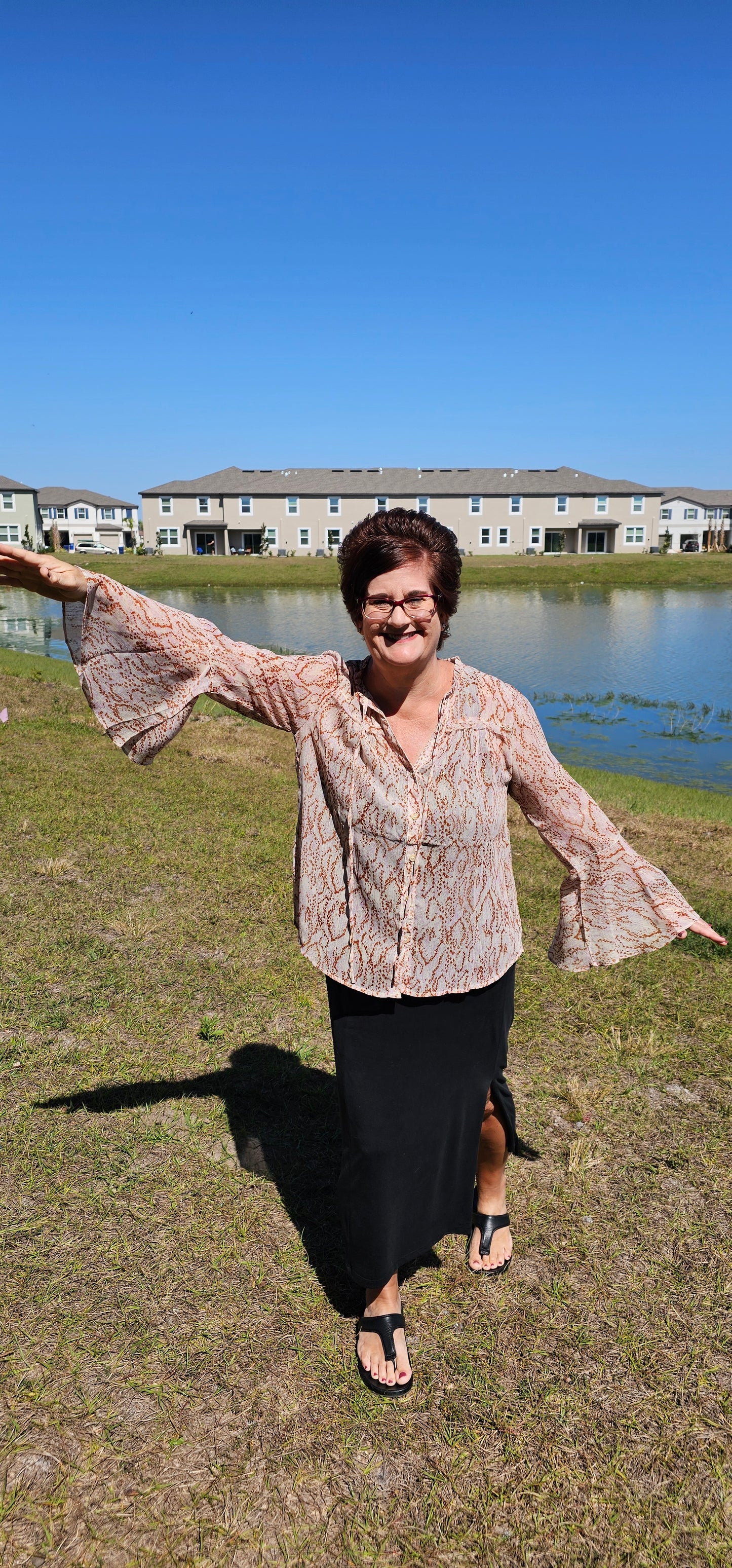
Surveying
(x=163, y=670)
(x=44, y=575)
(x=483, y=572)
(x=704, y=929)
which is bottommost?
(x=483, y=572)

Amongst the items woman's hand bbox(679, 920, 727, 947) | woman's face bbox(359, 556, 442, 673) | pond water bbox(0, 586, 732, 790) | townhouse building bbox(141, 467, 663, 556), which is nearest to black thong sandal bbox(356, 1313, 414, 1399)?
woman's hand bbox(679, 920, 727, 947)

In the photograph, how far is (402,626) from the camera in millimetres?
2494

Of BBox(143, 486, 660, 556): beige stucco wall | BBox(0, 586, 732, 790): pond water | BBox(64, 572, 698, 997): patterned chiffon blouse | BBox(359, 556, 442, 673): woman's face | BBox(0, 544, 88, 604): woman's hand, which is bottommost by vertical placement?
BBox(0, 586, 732, 790): pond water

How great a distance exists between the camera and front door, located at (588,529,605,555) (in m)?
78.2

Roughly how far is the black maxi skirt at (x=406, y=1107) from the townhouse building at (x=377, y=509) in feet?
243

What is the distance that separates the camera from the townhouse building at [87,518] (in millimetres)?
86438

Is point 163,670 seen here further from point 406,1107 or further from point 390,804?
point 406,1107

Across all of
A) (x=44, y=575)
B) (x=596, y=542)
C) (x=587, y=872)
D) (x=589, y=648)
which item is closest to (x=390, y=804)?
(x=587, y=872)

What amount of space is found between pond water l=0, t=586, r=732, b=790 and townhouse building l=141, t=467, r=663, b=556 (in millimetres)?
26676

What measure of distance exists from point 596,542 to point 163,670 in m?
80.6

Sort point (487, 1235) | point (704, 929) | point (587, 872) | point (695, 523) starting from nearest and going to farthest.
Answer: point (704, 929)
point (587, 872)
point (487, 1235)
point (695, 523)

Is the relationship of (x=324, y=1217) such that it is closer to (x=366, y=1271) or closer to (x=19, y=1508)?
(x=366, y=1271)

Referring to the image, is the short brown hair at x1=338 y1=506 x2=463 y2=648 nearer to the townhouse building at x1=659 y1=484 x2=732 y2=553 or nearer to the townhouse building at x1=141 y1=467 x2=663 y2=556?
the townhouse building at x1=141 y1=467 x2=663 y2=556

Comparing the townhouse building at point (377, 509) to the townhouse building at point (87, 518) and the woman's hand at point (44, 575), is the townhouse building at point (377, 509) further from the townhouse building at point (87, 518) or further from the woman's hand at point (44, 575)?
the woman's hand at point (44, 575)
